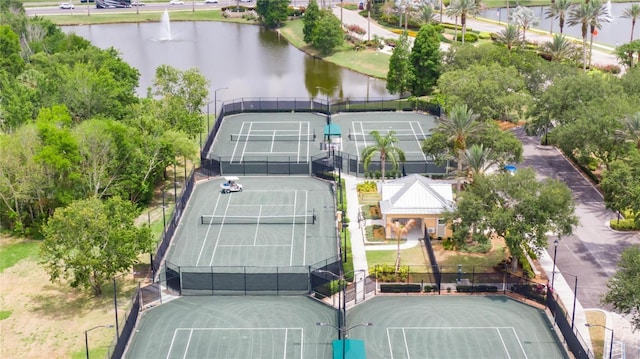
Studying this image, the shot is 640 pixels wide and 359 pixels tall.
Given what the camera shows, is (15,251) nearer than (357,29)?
Yes

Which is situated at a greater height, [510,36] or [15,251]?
[510,36]

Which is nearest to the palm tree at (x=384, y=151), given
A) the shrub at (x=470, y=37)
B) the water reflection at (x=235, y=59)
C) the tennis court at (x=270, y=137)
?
the tennis court at (x=270, y=137)

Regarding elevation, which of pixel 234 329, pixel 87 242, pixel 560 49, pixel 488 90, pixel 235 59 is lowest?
pixel 234 329

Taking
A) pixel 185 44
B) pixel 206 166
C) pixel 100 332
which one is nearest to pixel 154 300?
pixel 100 332

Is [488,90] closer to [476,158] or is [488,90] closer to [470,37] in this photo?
[476,158]

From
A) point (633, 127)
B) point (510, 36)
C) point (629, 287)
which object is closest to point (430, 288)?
point (629, 287)

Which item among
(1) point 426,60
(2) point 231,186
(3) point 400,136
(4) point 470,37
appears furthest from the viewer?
(4) point 470,37
